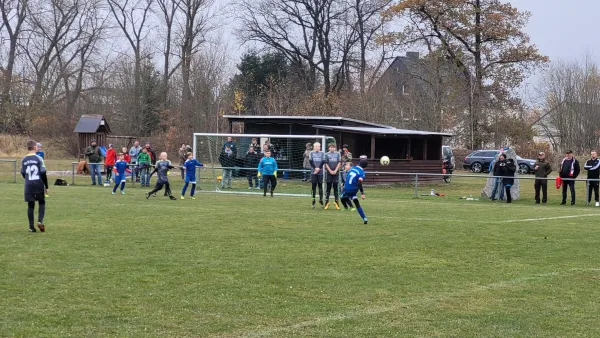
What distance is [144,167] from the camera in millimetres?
31312

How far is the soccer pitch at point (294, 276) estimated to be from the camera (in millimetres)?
7668

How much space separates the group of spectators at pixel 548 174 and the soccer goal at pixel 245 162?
245 inches

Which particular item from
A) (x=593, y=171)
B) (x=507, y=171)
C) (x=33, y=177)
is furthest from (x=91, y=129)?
(x=33, y=177)

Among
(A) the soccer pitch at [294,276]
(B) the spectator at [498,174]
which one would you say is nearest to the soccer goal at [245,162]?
(B) the spectator at [498,174]

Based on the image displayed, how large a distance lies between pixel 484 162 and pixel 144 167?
25.8m

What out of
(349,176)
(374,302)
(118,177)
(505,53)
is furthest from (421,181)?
(374,302)

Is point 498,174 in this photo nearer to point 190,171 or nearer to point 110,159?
point 190,171

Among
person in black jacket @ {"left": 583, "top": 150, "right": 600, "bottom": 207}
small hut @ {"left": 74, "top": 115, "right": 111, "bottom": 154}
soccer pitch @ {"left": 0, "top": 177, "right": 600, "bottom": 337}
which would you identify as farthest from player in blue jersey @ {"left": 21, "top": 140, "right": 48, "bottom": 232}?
small hut @ {"left": 74, "top": 115, "right": 111, "bottom": 154}

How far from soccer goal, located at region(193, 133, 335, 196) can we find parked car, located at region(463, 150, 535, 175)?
19.0 metres

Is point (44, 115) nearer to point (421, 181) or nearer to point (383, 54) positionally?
point (383, 54)

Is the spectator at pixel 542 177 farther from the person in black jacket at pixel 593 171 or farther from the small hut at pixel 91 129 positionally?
the small hut at pixel 91 129

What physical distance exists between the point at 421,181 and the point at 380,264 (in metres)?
25.4

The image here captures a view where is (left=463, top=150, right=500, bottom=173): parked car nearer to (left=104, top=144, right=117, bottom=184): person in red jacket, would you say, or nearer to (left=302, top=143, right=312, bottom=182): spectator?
(left=302, top=143, right=312, bottom=182): spectator

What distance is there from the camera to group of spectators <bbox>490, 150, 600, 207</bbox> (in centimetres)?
2575
